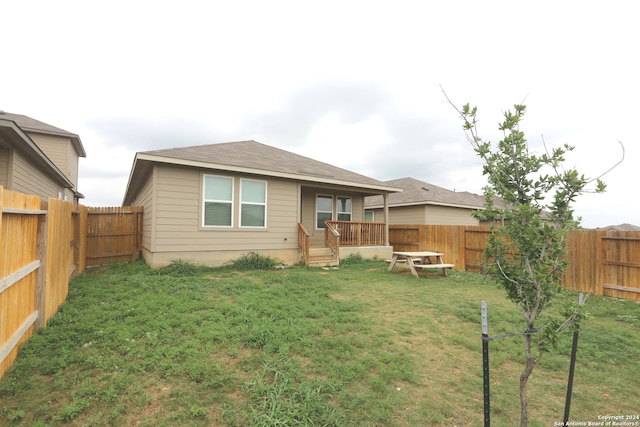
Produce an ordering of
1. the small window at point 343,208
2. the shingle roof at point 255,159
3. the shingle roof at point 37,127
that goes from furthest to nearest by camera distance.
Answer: the shingle roof at point 37,127 → the small window at point 343,208 → the shingle roof at point 255,159

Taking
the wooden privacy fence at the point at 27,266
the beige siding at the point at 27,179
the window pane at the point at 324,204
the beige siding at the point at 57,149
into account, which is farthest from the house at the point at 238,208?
the beige siding at the point at 57,149

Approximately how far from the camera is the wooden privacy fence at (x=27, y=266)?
2668mm

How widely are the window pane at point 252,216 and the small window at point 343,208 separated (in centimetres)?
422

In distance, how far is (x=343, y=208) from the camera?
12.8 m

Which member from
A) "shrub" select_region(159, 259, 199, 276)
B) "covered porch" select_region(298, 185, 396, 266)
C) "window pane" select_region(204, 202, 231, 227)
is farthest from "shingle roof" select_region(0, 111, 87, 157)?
"covered porch" select_region(298, 185, 396, 266)

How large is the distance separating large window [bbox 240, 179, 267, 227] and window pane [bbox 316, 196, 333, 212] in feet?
10.4

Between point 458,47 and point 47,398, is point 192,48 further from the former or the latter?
point 47,398

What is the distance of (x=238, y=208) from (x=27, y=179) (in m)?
5.73

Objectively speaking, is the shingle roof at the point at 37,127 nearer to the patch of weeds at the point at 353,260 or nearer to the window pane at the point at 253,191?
the window pane at the point at 253,191

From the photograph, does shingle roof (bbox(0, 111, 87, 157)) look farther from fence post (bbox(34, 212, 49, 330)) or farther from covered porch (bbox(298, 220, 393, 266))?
fence post (bbox(34, 212, 49, 330))

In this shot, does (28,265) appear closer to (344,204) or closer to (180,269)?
(180,269)

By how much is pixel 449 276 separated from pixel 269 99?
9.37 meters

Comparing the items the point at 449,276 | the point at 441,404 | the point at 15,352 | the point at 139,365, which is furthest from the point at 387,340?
the point at 449,276

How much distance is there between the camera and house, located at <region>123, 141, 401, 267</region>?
7.88m
